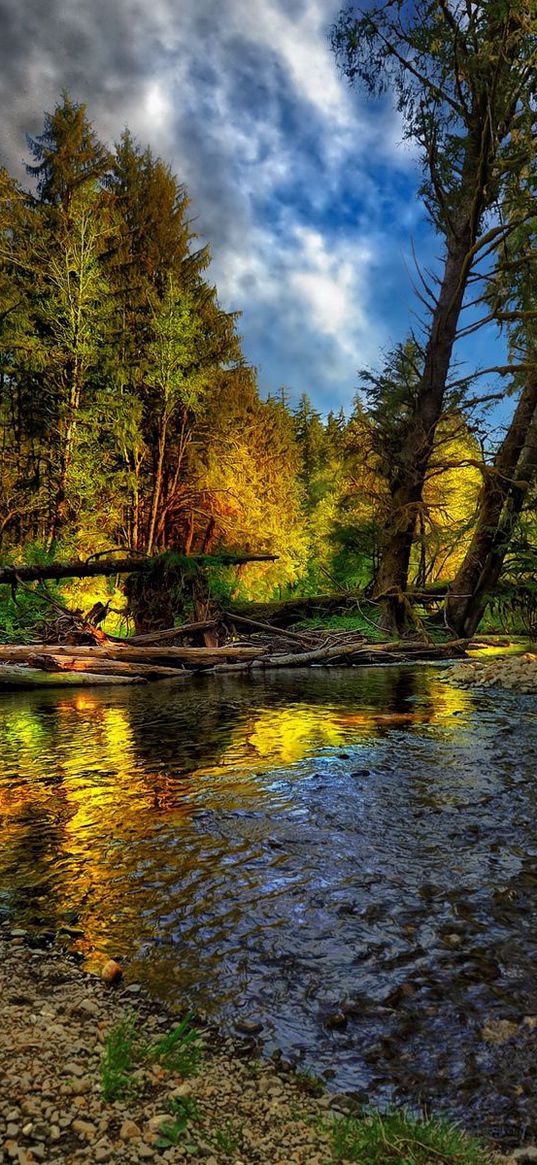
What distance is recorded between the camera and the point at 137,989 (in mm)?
2689

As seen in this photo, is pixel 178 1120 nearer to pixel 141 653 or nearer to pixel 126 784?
pixel 126 784

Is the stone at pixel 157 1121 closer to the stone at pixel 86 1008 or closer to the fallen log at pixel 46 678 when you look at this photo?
the stone at pixel 86 1008

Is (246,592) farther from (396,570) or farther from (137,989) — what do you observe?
(137,989)

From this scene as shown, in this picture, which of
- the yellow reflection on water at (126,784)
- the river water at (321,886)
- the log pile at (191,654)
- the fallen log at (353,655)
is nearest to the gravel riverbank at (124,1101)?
the river water at (321,886)

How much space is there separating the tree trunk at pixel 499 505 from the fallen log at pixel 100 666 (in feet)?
24.4

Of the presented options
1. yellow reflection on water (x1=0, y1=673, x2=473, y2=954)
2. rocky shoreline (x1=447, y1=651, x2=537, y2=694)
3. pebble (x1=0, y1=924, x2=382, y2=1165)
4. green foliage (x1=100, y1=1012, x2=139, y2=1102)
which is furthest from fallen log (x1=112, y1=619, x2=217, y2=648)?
green foliage (x1=100, y1=1012, x2=139, y2=1102)

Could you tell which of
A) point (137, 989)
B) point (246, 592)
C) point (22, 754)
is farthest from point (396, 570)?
point (246, 592)

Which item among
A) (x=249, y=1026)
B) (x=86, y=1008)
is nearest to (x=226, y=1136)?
(x=249, y=1026)

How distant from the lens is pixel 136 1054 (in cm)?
220

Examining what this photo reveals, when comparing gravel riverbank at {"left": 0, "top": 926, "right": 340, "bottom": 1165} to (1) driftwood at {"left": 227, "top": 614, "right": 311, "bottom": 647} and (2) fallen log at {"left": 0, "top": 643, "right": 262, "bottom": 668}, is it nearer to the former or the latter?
(2) fallen log at {"left": 0, "top": 643, "right": 262, "bottom": 668}

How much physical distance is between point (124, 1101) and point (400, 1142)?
882mm

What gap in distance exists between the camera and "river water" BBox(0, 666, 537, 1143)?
2.40 meters

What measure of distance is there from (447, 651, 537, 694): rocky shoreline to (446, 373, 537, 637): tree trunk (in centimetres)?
185

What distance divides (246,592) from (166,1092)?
28.6 m
